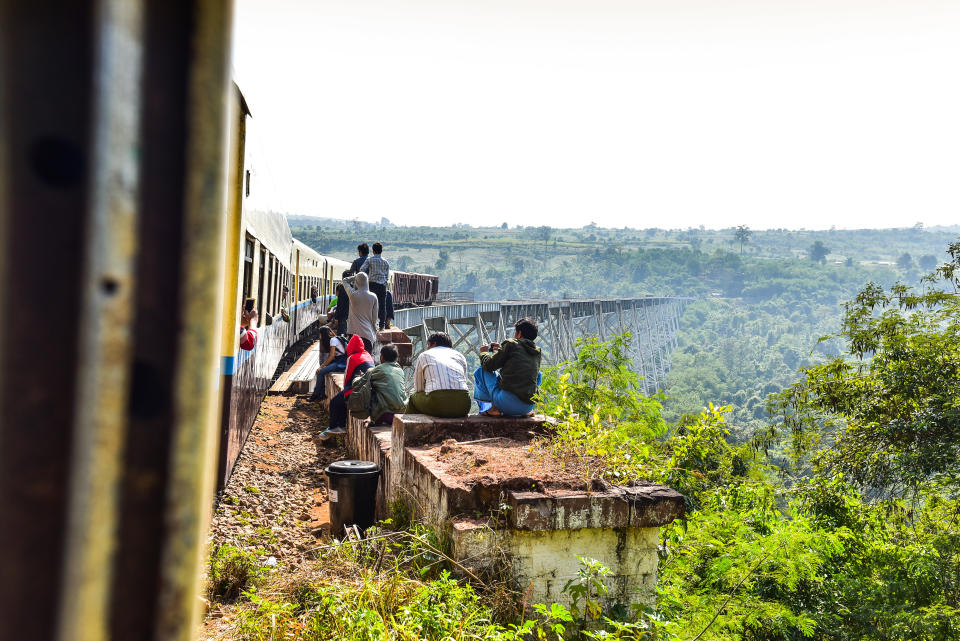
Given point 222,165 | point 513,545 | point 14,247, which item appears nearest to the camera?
point 14,247

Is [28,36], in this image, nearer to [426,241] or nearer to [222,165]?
[222,165]

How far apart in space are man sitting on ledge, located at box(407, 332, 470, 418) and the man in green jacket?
2.68ft

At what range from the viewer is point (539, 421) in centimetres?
543

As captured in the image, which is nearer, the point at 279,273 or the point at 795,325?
the point at 279,273

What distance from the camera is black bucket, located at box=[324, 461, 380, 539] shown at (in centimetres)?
496

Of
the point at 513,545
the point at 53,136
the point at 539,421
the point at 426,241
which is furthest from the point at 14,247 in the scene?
the point at 426,241

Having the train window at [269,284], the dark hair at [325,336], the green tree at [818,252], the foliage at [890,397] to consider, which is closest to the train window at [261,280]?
the train window at [269,284]

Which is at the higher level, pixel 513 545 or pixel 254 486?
pixel 513 545

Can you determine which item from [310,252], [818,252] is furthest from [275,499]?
[818,252]

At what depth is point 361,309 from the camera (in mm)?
8547

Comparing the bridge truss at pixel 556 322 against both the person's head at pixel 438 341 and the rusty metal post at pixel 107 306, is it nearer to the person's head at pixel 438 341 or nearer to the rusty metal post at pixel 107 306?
the person's head at pixel 438 341

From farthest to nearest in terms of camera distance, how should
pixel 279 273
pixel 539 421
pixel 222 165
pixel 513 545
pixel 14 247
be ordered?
pixel 279 273 → pixel 539 421 → pixel 513 545 → pixel 222 165 → pixel 14 247

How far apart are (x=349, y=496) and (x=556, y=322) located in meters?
42.4

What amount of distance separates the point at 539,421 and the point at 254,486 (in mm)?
2282
